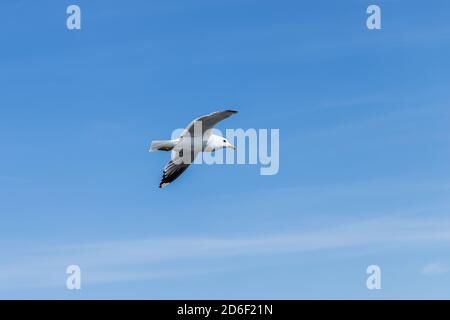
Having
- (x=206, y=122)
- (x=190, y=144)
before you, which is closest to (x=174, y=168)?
(x=190, y=144)

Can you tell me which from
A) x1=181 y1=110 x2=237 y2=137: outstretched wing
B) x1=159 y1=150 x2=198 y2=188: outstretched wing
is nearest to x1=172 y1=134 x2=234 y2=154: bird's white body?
x1=181 y1=110 x2=237 y2=137: outstretched wing

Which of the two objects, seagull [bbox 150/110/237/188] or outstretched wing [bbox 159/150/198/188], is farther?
outstretched wing [bbox 159/150/198/188]

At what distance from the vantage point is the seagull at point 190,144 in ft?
46.5

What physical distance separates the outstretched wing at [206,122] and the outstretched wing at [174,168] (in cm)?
92

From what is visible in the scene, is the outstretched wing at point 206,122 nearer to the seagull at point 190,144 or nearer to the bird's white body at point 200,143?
the seagull at point 190,144

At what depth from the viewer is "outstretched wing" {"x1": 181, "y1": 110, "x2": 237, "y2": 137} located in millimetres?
13578

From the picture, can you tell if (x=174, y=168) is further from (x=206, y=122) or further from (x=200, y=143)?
(x=206, y=122)

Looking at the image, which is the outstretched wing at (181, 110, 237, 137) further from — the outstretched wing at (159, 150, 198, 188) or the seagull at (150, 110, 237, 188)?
the outstretched wing at (159, 150, 198, 188)

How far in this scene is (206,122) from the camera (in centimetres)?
1423
